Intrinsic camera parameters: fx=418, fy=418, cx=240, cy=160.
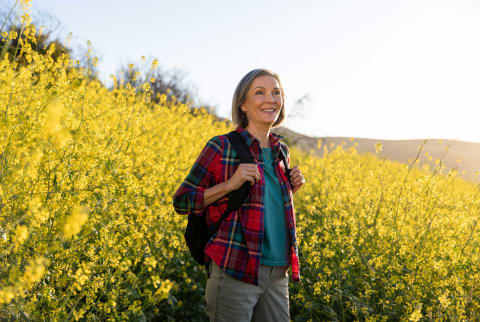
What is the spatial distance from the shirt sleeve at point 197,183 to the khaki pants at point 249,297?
0.93ft

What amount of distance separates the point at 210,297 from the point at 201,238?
0.27 meters

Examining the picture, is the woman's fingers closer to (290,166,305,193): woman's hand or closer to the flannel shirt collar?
the flannel shirt collar

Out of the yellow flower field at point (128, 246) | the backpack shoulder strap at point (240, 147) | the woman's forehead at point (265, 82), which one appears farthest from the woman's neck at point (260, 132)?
the yellow flower field at point (128, 246)

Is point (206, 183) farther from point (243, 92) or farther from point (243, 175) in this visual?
point (243, 92)

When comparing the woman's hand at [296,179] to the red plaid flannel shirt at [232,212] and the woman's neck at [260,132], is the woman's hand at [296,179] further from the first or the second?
the woman's neck at [260,132]

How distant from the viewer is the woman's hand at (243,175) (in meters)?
1.82

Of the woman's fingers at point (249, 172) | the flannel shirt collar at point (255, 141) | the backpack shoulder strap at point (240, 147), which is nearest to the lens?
the woman's fingers at point (249, 172)

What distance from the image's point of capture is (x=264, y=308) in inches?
76.1

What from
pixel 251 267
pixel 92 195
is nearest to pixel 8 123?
pixel 92 195

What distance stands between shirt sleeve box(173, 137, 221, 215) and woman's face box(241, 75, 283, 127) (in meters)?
0.26

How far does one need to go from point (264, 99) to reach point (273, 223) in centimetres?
61

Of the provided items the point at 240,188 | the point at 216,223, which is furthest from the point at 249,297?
the point at 240,188

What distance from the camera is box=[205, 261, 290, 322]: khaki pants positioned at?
1821 mm

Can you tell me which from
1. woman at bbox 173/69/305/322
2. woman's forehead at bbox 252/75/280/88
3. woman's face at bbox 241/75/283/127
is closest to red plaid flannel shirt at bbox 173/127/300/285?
woman at bbox 173/69/305/322
